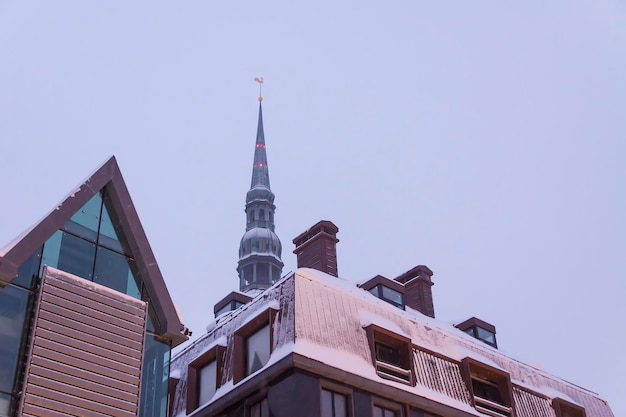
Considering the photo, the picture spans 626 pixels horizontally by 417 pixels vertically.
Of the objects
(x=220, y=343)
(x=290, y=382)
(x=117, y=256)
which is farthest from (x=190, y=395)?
(x=117, y=256)

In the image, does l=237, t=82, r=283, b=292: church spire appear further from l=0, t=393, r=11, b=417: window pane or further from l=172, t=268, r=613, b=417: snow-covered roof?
l=0, t=393, r=11, b=417: window pane

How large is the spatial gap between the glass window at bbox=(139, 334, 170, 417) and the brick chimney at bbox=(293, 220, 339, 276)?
1405cm

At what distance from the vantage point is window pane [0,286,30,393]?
22.5 metres

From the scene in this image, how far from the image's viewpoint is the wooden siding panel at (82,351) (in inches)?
890

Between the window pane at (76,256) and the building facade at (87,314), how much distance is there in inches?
1.1

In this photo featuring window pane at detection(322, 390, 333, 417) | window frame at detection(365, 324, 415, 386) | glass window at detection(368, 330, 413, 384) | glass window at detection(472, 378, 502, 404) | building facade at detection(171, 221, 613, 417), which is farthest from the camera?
glass window at detection(472, 378, 502, 404)

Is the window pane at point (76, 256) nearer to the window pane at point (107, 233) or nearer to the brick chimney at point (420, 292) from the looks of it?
the window pane at point (107, 233)

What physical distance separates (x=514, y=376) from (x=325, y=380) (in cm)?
1111

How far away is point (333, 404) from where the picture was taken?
2945 cm

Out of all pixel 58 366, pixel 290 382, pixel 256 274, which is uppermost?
pixel 256 274

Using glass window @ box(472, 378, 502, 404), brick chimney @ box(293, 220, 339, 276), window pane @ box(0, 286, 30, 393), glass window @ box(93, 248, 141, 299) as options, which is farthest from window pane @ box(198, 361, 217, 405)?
window pane @ box(0, 286, 30, 393)

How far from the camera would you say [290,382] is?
2919 cm

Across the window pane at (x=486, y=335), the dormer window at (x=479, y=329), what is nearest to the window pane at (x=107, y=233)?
the dormer window at (x=479, y=329)

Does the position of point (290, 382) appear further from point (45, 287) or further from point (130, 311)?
point (45, 287)
